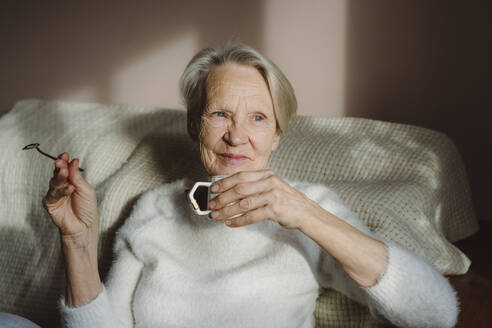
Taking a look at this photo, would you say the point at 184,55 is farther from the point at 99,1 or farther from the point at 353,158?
the point at 353,158

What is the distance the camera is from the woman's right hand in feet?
3.39

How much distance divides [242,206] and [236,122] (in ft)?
0.97

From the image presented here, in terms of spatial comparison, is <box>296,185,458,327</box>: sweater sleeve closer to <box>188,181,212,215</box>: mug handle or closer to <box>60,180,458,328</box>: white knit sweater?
<box>60,180,458,328</box>: white knit sweater

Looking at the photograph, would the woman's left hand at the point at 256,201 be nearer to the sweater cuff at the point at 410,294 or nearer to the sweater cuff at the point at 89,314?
the sweater cuff at the point at 410,294

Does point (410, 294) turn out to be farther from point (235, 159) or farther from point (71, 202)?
point (71, 202)

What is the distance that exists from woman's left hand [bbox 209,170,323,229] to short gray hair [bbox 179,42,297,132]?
296 millimetres

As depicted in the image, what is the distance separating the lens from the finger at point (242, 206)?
0.92 metres

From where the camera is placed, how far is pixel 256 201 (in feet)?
3.04

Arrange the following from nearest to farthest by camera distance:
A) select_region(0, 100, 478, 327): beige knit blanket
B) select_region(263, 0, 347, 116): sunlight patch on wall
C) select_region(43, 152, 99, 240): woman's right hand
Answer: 1. select_region(43, 152, 99, 240): woman's right hand
2. select_region(0, 100, 478, 327): beige knit blanket
3. select_region(263, 0, 347, 116): sunlight patch on wall

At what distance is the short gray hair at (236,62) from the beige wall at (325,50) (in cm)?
78

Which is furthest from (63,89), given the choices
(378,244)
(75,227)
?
(378,244)

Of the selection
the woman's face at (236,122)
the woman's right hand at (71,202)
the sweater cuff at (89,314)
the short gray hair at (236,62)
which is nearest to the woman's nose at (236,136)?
the woman's face at (236,122)

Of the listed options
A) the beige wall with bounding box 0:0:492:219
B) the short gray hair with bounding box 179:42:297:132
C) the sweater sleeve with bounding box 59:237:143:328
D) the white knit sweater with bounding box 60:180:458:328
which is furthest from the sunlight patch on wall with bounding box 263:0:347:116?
the sweater sleeve with bounding box 59:237:143:328

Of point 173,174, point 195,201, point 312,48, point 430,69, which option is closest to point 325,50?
point 312,48
